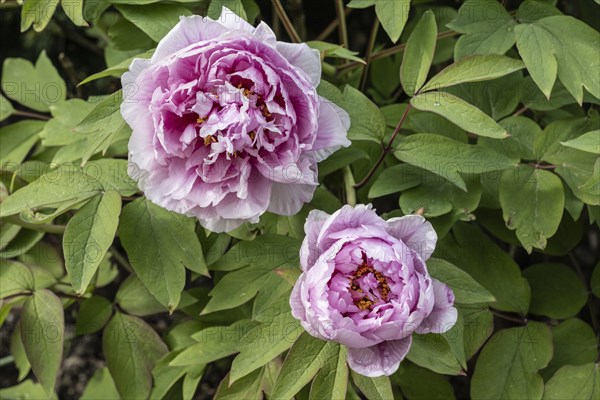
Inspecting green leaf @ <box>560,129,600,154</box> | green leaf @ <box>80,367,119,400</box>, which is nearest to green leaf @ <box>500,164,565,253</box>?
green leaf @ <box>560,129,600,154</box>

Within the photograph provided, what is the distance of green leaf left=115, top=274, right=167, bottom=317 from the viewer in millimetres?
1404

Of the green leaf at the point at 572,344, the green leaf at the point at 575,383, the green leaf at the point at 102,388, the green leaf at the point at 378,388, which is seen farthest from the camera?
the green leaf at the point at 102,388

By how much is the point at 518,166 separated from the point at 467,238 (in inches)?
6.9

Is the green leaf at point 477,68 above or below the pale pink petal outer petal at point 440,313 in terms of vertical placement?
above

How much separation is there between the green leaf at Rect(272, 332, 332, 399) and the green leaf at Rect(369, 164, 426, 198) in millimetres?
271

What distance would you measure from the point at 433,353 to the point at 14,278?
2.41ft

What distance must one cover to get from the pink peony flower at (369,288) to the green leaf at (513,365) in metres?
0.34

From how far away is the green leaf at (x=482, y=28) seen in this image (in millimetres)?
1218

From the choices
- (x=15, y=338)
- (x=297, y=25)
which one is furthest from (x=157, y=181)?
(x=297, y=25)

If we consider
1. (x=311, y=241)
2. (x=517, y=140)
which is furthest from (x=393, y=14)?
(x=311, y=241)

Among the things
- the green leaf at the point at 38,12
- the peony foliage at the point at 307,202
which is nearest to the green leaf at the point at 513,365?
the peony foliage at the point at 307,202

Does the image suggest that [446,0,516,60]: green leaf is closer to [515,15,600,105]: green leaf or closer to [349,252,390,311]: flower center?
[515,15,600,105]: green leaf

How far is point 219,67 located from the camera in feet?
3.22

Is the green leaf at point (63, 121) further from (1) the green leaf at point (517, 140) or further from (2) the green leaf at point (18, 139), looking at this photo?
(1) the green leaf at point (517, 140)
